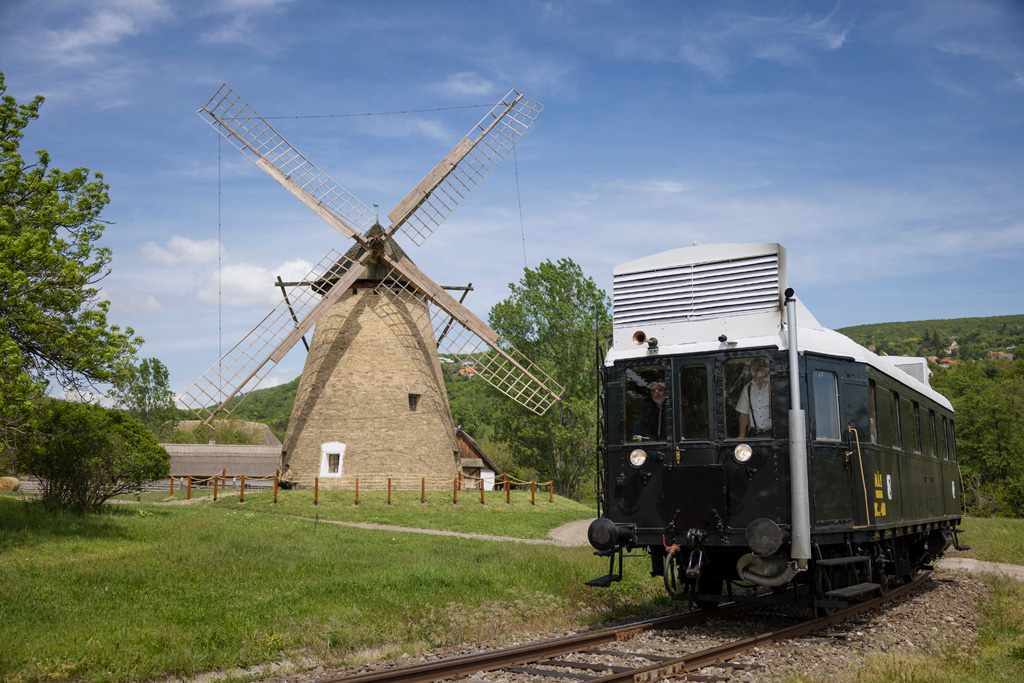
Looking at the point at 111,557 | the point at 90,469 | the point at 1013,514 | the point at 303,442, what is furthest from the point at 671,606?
the point at 1013,514

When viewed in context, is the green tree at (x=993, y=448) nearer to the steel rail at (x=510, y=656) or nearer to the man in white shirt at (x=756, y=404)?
the steel rail at (x=510, y=656)

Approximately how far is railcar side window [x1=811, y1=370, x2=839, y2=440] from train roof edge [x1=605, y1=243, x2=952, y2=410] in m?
0.33

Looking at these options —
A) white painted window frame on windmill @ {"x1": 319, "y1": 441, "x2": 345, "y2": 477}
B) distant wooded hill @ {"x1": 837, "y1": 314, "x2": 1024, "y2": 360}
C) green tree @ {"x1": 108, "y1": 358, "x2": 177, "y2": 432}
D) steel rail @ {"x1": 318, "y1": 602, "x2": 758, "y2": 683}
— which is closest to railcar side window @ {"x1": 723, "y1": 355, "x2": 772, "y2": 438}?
steel rail @ {"x1": 318, "y1": 602, "x2": 758, "y2": 683}

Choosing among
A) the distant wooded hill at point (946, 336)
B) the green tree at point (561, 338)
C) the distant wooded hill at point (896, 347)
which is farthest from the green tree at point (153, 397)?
the distant wooded hill at point (946, 336)

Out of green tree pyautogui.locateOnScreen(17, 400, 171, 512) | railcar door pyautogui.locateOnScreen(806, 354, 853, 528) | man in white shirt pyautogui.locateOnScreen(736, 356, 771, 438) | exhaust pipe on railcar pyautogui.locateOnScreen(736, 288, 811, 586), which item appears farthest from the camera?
green tree pyautogui.locateOnScreen(17, 400, 171, 512)

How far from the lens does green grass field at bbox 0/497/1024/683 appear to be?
306 inches

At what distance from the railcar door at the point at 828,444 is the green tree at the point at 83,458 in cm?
1530

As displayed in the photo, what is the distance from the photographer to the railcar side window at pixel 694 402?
928 cm

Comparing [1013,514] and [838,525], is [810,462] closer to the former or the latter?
[838,525]

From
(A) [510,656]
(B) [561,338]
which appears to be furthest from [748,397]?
(B) [561,338]

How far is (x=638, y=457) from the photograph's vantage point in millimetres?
9531

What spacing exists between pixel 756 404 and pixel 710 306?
1426mm

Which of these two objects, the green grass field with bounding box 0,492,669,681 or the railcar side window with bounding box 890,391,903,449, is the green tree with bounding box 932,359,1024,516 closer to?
the green grass field with bounding box 0,492,669,681

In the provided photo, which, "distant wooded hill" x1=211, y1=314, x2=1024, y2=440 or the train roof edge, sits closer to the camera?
the train roof edge
